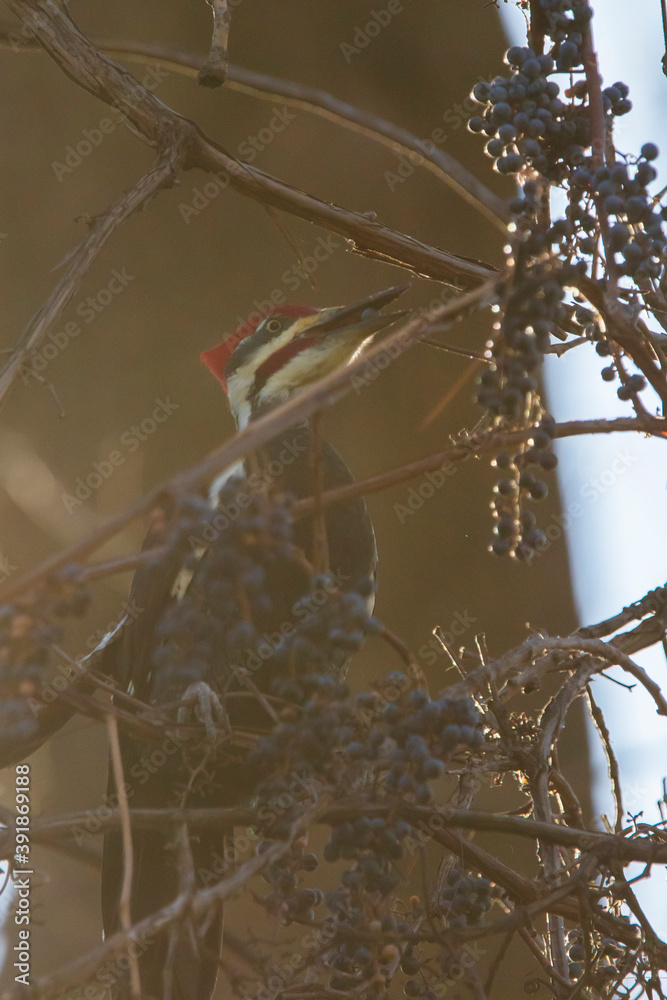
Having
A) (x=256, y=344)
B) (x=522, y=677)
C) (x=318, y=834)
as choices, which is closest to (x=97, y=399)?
(x=256, y=344)

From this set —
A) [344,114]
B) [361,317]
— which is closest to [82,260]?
[344,114]

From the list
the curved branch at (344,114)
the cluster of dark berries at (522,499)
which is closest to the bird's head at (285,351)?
the curved branch at (344,114)

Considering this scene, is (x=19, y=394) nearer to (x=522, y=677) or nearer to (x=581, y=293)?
(x=522, y=677)

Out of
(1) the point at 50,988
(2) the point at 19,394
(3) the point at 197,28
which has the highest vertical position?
(3) the point at 197,28

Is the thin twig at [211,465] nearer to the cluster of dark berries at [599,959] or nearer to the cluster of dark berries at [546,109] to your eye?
the cluster of dark berries at [546,109]

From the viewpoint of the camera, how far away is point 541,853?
1.18 meters

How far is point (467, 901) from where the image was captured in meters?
1.03

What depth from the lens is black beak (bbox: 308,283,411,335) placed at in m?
1.59

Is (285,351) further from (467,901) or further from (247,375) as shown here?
(467,901)

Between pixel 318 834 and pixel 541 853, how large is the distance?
1234 mm

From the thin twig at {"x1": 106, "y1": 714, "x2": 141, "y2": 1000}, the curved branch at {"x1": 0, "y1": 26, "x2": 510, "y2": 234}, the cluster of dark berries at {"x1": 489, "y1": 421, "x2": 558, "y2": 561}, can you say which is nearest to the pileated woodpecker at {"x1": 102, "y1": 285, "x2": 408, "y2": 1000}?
the curved branch at {"x1": 0, "y1": 26, "x2": 510, "y2": 234}

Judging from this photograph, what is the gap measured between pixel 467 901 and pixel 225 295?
5.90ft

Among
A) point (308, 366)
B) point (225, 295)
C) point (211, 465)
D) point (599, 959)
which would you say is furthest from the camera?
point (225, 295)

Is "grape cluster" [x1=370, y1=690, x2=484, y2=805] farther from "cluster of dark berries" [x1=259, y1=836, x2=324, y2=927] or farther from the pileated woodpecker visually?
the pileated woodpecker
